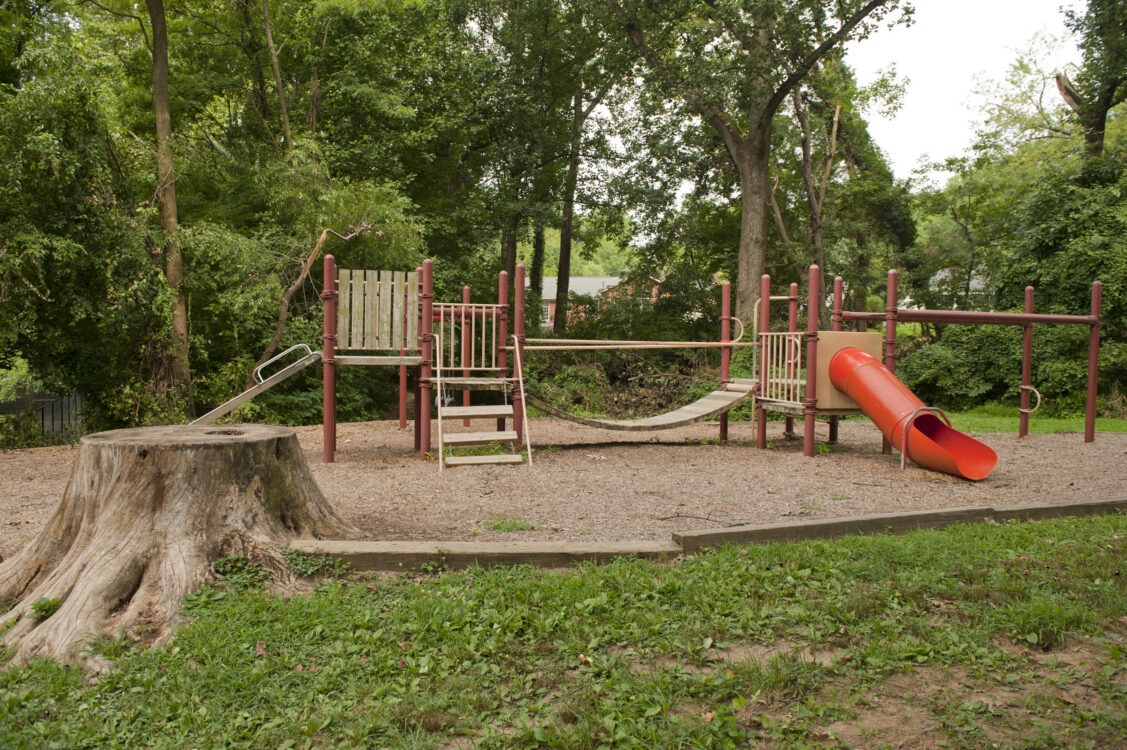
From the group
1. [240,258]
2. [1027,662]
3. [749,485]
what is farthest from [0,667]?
[240,258]

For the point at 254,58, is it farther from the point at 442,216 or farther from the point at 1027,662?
the point at 1027,662

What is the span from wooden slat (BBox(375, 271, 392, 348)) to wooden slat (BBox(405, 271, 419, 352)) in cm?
→ 26

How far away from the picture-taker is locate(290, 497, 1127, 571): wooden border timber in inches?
145

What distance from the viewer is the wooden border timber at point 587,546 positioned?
12.1ft

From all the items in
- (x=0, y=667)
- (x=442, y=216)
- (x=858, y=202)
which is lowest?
(x=0, y=667)

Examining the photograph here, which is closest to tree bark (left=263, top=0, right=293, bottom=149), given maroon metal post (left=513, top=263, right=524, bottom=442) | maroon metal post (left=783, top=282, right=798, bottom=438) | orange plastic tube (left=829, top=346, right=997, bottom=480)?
maroon metal post (left=513, top=263, right=524, bottom=442)

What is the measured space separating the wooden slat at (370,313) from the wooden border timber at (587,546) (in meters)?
5.42

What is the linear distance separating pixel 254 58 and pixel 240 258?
6206 mm

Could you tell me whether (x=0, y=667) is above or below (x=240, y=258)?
below

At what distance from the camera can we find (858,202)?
23.8 meters

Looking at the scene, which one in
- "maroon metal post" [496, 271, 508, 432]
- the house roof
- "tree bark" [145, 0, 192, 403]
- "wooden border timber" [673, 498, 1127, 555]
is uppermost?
the house roof

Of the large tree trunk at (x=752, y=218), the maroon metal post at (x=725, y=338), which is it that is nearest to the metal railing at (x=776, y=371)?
the maroon metal post at (x=725, y=338)

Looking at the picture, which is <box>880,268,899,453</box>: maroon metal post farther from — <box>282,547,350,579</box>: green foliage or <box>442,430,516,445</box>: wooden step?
<box>282,547,350,579</box>: green foliage

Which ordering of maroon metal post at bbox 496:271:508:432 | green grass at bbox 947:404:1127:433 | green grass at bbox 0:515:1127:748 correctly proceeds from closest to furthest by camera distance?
green grass at bbox 0:515:1127:748
maroon metal post at bbox 496:271:508:432
green grass at bbox 947:404:1127:433
